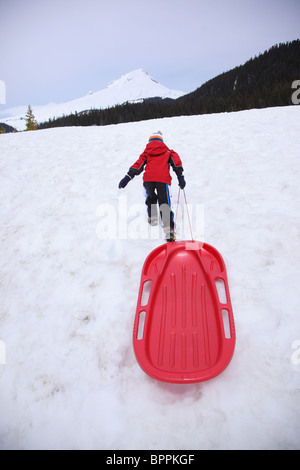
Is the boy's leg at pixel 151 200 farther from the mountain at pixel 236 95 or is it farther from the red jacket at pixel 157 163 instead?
the mountain at pixel 236 95

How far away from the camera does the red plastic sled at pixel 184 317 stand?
2035mm

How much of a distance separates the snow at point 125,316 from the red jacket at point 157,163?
109 centimetres

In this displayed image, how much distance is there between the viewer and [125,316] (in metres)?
2.78

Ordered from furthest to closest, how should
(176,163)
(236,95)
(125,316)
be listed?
1. (236,95)
2. (176,163)
3. (125,316)

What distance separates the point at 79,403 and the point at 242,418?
4.72 ft

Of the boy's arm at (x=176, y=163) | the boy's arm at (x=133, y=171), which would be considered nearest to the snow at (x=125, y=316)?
the boy's arm at (x=133, y=171)

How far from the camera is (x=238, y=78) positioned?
306 feet

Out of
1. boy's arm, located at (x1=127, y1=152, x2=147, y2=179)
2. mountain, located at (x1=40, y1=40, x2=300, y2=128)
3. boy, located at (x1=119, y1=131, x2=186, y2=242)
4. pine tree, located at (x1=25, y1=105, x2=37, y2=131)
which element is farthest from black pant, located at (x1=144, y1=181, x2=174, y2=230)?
pine tree, located at (x1=25, y1=105, x2=37, y2=131)

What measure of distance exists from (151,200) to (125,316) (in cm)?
222

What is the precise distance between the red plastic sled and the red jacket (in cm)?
129

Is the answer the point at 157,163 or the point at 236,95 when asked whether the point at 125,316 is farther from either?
the point at 236,95

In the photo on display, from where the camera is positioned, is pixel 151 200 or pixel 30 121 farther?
pixel 30 121

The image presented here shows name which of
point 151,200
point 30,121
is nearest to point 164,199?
point 151,200

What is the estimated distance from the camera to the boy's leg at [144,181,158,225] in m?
3.97
